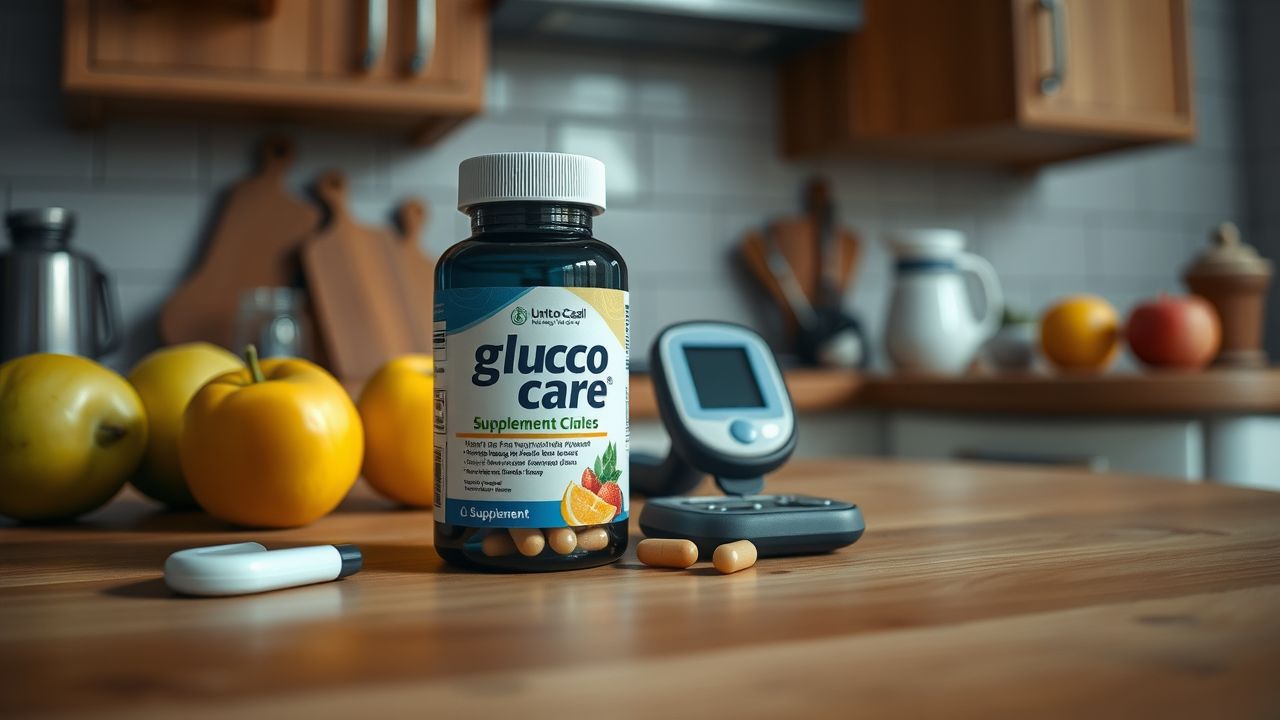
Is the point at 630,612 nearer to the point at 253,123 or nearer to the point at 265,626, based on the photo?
the point at 265,626

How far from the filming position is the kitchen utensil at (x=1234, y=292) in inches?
78.0

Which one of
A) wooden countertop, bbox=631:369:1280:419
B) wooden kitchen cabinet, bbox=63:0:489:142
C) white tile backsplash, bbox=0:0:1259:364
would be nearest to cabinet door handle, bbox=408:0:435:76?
wooden kitchen cabinet, bbox=63:0:489:142

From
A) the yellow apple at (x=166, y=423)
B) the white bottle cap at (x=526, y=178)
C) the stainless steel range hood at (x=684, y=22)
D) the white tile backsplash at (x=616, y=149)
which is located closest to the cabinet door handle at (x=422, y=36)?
the stainless steel range hood at (x=684, y=22)

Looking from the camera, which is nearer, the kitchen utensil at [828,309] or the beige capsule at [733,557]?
the beige capsule at [733,557]

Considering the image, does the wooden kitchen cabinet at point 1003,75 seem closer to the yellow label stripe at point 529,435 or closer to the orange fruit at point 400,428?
the orange fruit at point 400,428

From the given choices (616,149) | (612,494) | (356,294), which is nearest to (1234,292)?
(616,149)

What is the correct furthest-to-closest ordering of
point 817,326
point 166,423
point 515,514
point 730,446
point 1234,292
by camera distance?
point 817,326
point 1234,292
point 166,423
point 730,446
point 515,514

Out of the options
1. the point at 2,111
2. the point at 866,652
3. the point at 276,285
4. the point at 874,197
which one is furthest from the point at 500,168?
the point at 874,197

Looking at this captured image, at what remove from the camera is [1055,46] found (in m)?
2.15

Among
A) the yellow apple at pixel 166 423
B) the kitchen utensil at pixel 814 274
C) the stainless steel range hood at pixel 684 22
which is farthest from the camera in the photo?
the kitchen utensil at pixel 814 274

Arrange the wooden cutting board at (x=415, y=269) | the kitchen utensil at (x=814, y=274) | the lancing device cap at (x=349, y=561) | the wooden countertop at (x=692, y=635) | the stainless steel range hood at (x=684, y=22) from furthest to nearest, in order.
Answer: the kitchen utensil at (x=814, y=274) < the wooden cutting board at (x=415, y=269) < the stainless steel range hood at (x=684, y=22) < the lancing device cap at (x=349, y=561) < the wooden countertop at (x=692, y=635)

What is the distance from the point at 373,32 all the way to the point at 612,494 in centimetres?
146

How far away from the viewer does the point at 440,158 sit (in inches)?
86.6

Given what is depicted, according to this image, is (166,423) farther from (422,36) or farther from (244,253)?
(244,253)
